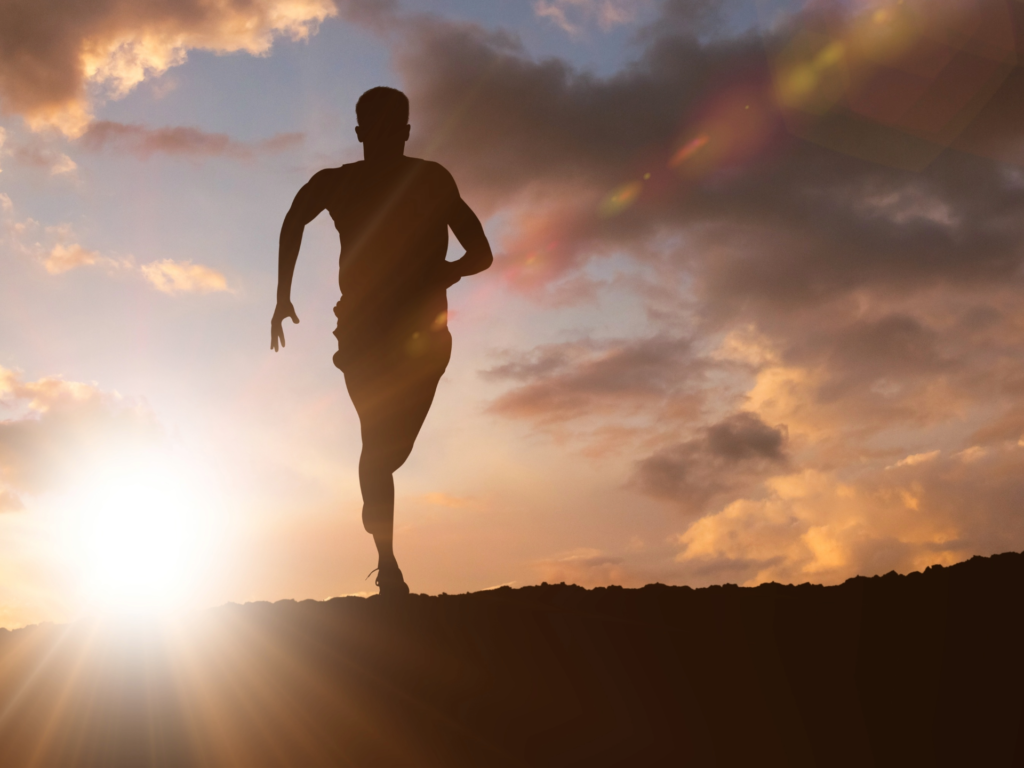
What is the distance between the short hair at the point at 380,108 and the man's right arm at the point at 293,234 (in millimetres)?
459

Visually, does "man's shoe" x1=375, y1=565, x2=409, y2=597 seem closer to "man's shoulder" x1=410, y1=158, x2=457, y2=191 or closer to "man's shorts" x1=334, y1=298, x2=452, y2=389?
"man's shorts" x1=334, y1=298, x2=452, y2=389

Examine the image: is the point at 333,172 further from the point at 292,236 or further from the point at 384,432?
the point at 384,432

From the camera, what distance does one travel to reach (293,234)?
6527 millimetres

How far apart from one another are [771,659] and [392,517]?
3.43m

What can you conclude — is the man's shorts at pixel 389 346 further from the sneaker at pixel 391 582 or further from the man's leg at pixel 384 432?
the sneaker at pixel 391 582

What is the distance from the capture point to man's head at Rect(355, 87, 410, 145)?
630 cm

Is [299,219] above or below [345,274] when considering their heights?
above

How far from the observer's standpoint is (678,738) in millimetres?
3176

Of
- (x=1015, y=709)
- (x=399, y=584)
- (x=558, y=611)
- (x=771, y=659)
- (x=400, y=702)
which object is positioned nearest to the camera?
(x=1015, y=709)

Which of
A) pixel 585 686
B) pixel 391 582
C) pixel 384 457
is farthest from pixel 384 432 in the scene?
pixel 585 686

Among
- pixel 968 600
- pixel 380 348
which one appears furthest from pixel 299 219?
pixel 968 600

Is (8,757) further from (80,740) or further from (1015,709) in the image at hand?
(1015,709)

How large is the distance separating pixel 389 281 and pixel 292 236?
2.98ft

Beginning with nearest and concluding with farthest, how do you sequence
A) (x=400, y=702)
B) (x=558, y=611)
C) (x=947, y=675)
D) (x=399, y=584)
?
(x=947, y=675) < (x=400, y=702) < (x=558, y=611) < (x=399, y=584)
